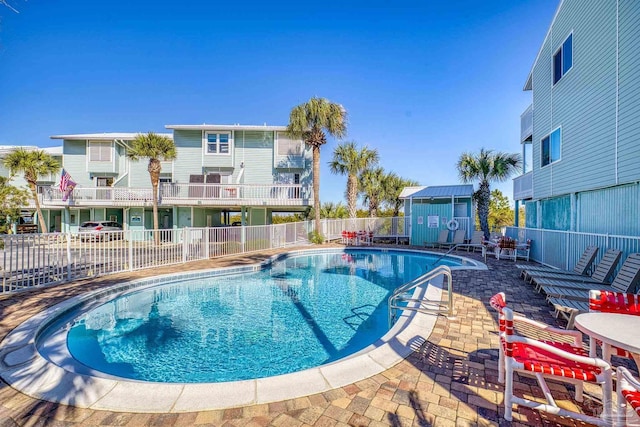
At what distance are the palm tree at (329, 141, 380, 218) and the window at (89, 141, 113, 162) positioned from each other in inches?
666

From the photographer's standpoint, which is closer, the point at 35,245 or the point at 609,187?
the point at 35,245

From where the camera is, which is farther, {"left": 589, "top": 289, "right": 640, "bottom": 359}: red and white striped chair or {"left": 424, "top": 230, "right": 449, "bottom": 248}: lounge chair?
{"left": 424, "top": 230, "right": 449, "bottom": 248}: lounge chair

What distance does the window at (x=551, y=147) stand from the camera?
33.8 feet

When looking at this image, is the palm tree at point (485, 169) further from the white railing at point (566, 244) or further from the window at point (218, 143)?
the window at point (218, 143)

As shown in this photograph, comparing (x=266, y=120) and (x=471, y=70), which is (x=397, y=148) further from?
(x=266, y=120)

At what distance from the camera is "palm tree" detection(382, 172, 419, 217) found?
24.7 meters

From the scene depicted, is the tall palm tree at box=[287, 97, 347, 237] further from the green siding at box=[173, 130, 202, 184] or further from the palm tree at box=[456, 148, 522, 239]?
the palm tree at box=[456, 148, 522, 239]

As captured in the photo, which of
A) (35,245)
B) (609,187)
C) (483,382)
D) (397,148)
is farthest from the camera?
(397,148)

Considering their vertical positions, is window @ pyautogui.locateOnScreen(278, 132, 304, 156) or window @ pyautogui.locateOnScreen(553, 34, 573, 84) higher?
window @ pyautogui.locateOnScreen(553, 34, 573, 84)

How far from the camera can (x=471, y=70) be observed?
1365 centimetres

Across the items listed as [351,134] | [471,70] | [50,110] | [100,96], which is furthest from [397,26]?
[50,110]

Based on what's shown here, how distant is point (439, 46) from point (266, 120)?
1173 cm

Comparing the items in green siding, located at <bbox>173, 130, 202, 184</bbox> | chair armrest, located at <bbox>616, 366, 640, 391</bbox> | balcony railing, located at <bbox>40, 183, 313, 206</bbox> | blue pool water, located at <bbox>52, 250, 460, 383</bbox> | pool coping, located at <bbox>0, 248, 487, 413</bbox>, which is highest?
green siding, located at <bbox>173, 130, 202, 184</bbox>

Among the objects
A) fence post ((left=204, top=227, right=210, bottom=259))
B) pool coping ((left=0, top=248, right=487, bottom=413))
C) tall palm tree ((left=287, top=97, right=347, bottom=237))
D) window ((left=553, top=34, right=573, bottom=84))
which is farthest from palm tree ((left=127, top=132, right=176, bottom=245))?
window ((left=553, top=34, right=573, bottom=84))
